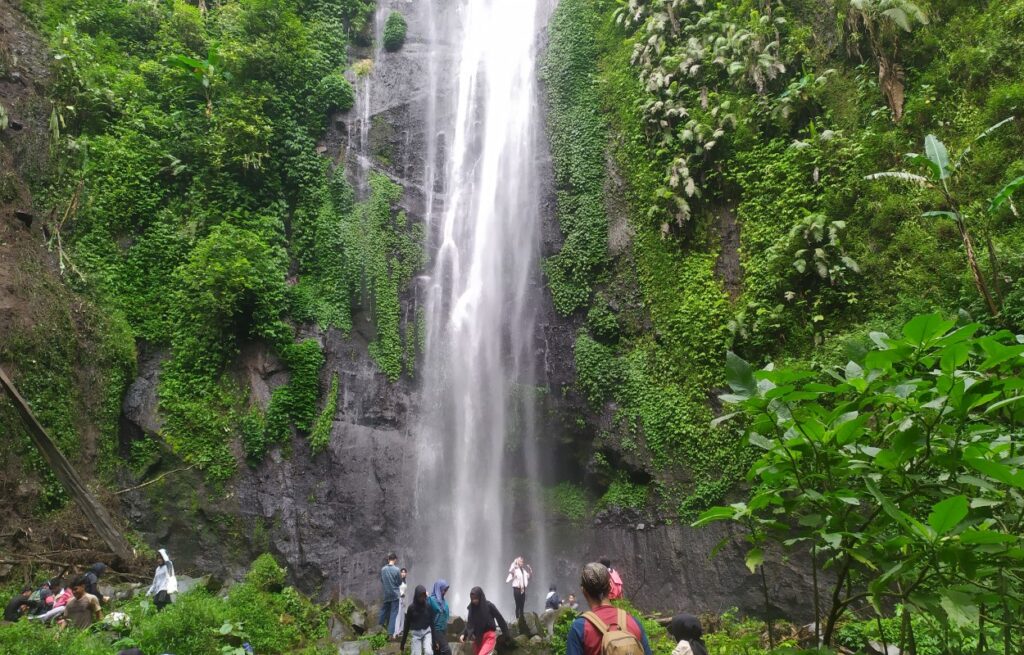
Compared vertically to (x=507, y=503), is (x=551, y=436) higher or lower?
higher

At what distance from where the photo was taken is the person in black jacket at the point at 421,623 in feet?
22.1

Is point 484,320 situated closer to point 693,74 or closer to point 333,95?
point 693,74

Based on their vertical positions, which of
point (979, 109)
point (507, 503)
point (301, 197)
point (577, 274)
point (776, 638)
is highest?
point (979, 109)

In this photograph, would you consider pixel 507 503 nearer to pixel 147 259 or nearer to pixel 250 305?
pixel 250 305

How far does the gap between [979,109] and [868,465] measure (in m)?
9.85

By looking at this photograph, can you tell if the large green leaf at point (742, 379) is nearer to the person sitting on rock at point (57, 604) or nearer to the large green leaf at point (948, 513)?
the large green leaf at point (948, 513)

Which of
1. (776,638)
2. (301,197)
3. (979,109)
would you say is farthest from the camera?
(301,197)

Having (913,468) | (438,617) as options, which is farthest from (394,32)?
(913,468)

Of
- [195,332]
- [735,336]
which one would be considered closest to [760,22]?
[735,336]

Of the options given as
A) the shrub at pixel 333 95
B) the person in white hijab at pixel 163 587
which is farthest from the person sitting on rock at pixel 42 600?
the shrub at pixel 333 95

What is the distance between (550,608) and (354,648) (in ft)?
11.3

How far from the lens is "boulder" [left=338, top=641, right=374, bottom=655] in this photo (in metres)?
8.62

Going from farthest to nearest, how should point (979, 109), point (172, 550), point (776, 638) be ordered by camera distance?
point (172, 550) < point (979, 109) < point (776, 638)

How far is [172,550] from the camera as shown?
1141 centimetres
